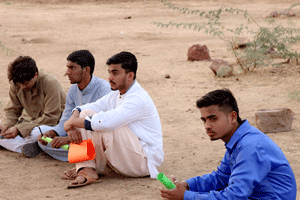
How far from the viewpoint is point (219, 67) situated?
8547 mm

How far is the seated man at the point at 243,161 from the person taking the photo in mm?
2404

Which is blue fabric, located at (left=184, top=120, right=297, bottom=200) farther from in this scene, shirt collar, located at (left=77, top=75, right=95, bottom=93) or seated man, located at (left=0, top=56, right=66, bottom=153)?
seated man, located at (left=0, top=56, right=66, bottom=153)

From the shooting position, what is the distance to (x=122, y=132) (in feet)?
12.5

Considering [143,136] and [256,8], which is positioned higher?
[256,8]

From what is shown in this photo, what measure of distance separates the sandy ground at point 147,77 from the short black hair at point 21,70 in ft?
3.04

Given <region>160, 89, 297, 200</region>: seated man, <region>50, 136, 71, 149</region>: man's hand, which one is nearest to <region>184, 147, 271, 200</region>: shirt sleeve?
<region>160, 89, 297, 200</region>: seated man

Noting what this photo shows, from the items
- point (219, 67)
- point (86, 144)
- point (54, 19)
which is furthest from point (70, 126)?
point (54, 19)

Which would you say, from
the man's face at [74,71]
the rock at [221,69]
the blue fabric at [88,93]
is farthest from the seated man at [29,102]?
the rock at [221,69]

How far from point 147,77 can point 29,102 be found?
3916mm

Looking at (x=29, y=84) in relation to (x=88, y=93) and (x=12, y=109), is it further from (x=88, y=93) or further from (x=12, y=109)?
(x=88, y=93)

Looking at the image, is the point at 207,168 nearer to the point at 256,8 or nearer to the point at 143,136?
the point at 143,136

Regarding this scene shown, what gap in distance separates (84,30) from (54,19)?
284 centimetres

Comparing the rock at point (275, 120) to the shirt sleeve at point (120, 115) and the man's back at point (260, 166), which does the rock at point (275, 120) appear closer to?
the shirt sleeve at point (120, 115)

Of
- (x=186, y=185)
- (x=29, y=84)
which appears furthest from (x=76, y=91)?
(x=186, y=185)
